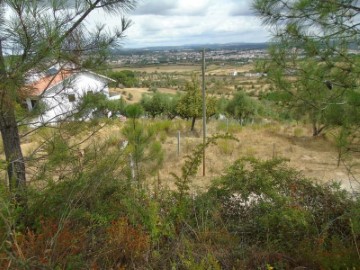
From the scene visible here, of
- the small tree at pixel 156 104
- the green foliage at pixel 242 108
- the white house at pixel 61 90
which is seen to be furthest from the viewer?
the small tree at pixel 156 104

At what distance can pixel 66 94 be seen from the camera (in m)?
3.08

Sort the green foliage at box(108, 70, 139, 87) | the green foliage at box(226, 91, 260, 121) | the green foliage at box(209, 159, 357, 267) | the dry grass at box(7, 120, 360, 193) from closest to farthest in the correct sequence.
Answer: the green foliage at box(209, 159, 357, 267), the green foliage at box(108, 70, 139, 87), the dry grass at box(7, 120, 360, 193), the green foliage at box(226, 91, 260, 121)

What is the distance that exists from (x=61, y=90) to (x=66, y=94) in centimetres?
8

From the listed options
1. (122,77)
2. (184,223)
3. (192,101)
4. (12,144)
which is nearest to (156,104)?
(192,101)

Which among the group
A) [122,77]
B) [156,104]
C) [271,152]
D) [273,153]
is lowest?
[156,104]

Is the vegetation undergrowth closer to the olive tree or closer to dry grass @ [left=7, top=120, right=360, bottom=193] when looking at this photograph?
the olive tree

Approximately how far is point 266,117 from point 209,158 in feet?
54.8

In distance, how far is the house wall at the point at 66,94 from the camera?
2.98 m

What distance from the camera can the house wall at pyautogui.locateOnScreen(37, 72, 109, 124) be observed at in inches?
117

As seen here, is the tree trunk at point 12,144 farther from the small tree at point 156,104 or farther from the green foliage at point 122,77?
the small tree at point 156,104

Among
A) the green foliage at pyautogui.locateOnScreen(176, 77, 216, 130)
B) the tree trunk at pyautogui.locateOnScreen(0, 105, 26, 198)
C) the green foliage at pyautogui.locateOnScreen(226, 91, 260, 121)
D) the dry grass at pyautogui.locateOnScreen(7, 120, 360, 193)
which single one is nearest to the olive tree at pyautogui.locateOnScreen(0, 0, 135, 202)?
the tree trunk at pyautogui.locateOnScreen(0, 105, 26, 198)

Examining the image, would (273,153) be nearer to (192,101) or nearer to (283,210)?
(283,210)

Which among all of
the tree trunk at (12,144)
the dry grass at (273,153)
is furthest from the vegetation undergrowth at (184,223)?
the dry grass at (273,153)

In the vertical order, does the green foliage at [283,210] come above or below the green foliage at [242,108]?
above
